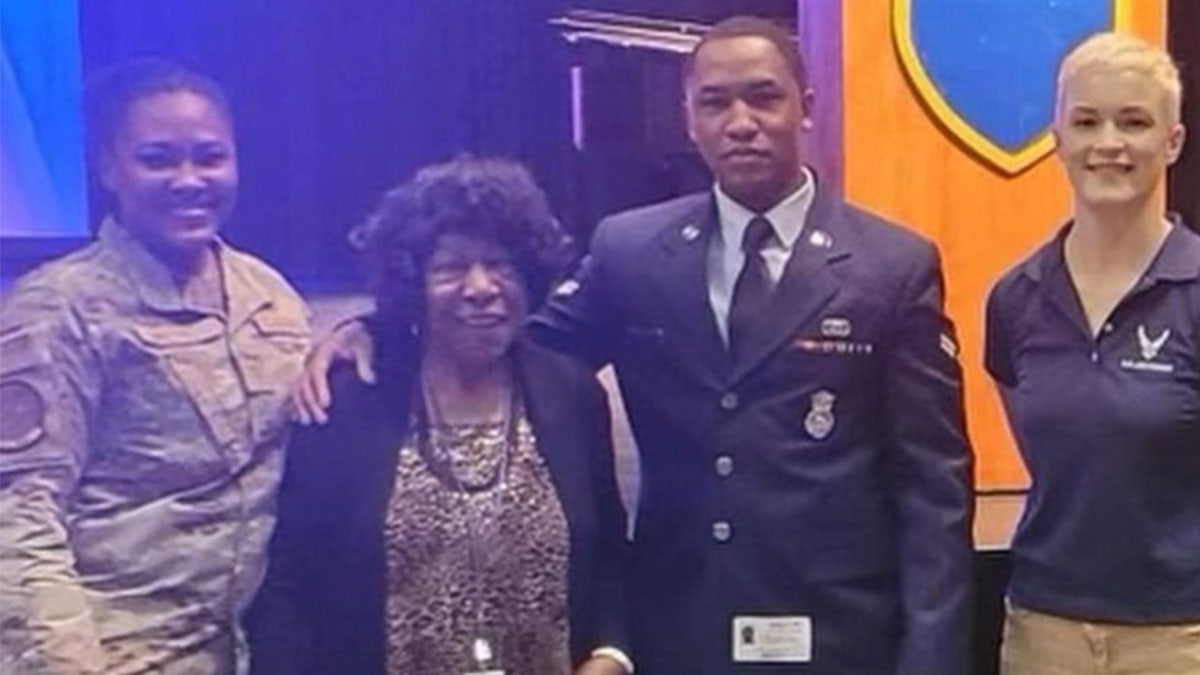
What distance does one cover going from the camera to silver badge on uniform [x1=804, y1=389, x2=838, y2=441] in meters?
1.92

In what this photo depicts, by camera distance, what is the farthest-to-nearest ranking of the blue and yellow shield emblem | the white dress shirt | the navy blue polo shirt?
the blue and yellow shield emblem
the white dress shirt
the navy blue polo shirt

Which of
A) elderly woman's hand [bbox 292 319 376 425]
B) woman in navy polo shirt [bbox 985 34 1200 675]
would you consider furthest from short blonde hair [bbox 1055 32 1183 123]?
elderly woman's hand [bbox 292 319 376 425]

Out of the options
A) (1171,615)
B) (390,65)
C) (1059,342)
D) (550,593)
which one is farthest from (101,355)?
(1171,615)

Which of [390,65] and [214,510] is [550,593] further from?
[390,65]

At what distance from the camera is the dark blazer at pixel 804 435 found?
1925mm

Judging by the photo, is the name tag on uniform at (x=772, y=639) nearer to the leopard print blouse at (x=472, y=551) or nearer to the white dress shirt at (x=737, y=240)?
the leopard print blouse at (x=472, y=551)

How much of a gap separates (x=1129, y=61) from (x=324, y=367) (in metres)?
1.02

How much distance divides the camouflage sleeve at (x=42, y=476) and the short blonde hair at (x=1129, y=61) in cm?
121

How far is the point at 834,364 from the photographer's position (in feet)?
6.29

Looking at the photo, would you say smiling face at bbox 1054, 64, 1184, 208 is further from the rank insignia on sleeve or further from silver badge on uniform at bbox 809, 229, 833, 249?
the rank insignia on sleeve

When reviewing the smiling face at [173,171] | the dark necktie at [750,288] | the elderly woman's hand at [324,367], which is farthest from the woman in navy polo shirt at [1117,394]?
the smiling face at [173,171]

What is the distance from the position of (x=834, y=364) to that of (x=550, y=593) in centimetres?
45

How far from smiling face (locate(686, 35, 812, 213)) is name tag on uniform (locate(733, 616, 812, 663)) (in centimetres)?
52

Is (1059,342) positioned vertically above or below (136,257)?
below
